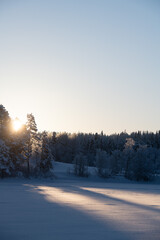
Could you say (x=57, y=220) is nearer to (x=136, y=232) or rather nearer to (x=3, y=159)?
(x=136, y=232)

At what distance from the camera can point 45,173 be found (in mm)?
40000

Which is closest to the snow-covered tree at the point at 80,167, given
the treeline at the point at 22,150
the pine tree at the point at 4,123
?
the treeline at the point at 22,150

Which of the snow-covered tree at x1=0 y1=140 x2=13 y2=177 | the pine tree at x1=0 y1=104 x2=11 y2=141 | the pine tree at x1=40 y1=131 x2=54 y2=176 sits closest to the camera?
the snow-covered tree at x1=0 y1=140 x2=13 y2=177

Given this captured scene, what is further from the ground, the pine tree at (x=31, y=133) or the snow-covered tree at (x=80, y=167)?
the pine tree at (x=31, y=133)

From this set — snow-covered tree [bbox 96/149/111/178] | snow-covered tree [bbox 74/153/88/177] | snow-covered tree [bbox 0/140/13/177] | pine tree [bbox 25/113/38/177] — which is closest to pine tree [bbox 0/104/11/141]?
snow-covered tree [bbox 0/140/13/177]

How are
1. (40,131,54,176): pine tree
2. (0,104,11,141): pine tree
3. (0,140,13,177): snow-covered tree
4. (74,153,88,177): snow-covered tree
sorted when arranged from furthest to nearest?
(74,153,88,177): snow-covered tree, (40,131,54,176): pine tree, (0,104,11,141): pine tree, (0,140,13,177): snow-covered tree

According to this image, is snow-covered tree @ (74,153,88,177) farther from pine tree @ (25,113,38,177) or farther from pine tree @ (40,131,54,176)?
pine tree @ (25,113,38,177)

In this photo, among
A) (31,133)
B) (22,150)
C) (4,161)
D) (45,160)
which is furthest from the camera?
(45,160)

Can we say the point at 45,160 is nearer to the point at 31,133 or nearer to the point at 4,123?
the point at 31,133

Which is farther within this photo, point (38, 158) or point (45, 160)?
point (45, 160)

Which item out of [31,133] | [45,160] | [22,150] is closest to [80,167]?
[45,160]

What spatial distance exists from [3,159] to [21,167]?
531 cm

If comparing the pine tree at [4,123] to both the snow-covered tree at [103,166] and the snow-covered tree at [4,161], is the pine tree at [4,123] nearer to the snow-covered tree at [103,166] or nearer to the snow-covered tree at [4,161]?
the snow-covered tree at [4,161]

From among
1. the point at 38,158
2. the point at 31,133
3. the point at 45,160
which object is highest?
the point at 31,133
